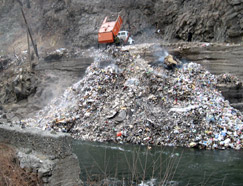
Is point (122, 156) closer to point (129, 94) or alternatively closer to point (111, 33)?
point (129, 94)

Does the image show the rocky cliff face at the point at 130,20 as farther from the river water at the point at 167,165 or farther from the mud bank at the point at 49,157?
the mud bank at the point at 49,157

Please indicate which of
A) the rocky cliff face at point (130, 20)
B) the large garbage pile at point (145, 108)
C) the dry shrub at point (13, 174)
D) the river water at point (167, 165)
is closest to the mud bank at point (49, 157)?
the dry shrub at point (13, 174)

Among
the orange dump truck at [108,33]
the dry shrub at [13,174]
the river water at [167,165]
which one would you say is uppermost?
the orange dump truck at [108,33]

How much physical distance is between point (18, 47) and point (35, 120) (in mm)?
10487

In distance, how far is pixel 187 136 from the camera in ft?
25.7

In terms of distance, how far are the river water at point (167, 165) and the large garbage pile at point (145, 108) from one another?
560 mm

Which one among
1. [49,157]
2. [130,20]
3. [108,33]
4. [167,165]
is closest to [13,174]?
[49,157]

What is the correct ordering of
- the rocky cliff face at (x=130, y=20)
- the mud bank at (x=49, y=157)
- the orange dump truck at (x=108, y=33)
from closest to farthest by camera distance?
the mud bank at (x=49, y=157), the orange dump truck at (x=108, y=33), the rocky cliff face at (x=130, y=20)

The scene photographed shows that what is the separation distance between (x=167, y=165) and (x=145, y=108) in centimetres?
340

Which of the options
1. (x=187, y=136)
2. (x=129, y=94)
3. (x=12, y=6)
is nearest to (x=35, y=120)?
(x=129, y=94)

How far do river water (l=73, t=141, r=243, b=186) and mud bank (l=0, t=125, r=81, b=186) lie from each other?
4.84 feet

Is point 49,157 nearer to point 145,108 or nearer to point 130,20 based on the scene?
point 145,108

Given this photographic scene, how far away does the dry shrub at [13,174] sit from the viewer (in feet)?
9.20

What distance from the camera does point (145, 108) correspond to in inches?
353
